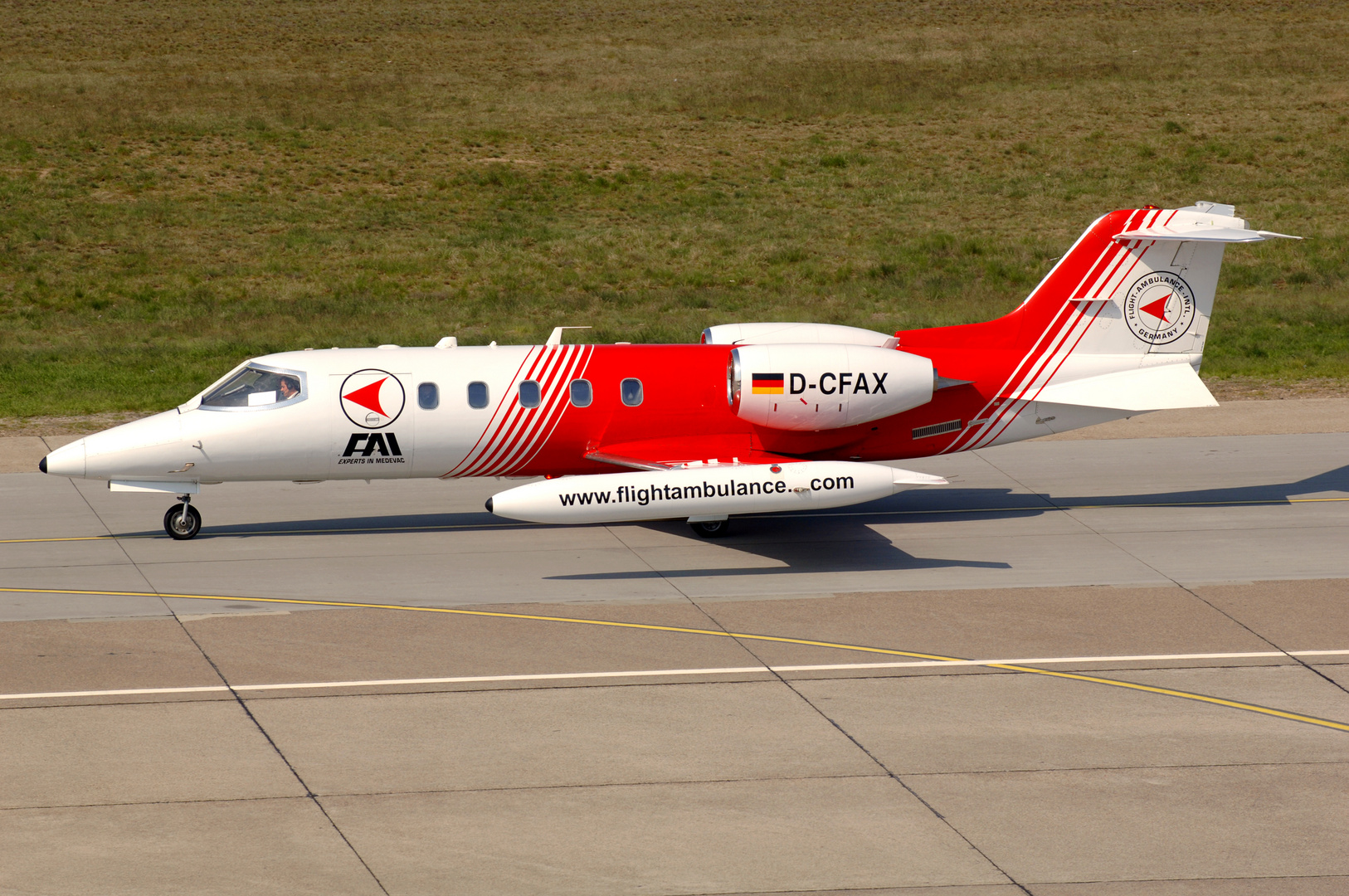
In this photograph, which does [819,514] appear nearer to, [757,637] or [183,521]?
[757,637]

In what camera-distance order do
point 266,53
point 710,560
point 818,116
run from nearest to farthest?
point 710,560 < point 818,116 < point 266,53

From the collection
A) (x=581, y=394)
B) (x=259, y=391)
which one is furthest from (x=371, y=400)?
(x=581, y=394)

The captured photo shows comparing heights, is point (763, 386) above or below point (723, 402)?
above

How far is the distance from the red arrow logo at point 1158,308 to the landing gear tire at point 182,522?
14.1 meters

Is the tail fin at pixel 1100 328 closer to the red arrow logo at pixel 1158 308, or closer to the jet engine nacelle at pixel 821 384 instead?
the red arrow logo at pixel 1158 308

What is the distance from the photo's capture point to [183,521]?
21406mm

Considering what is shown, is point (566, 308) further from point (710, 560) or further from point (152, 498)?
point (710, 560)

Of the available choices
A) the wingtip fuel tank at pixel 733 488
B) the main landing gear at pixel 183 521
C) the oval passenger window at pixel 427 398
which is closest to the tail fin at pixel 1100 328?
the wingtip fuel tank at pixel 733 488

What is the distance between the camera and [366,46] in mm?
76000

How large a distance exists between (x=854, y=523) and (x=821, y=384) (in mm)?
2678

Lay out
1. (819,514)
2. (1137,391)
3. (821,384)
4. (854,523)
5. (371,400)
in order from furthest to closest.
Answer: (819,514) < (854,523) < (1137,391) < (821,384) < (371,400)

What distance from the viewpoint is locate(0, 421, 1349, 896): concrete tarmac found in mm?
11820

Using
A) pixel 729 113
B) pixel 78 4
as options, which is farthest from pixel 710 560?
pixel 78 4

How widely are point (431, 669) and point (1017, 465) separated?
1374cm
